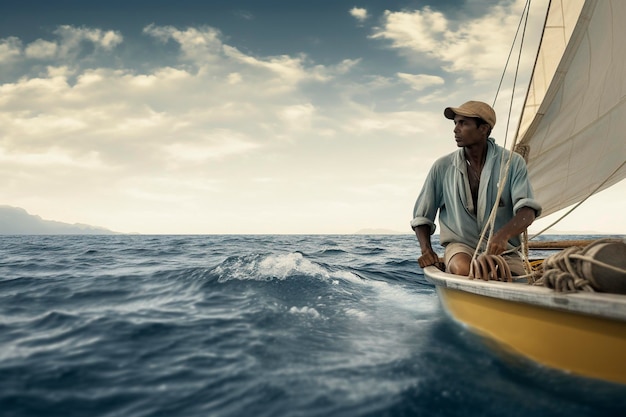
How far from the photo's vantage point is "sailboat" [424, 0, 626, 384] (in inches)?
81.5

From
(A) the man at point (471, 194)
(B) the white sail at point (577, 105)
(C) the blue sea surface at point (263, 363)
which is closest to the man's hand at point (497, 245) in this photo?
(A) the man at point (471, 194)

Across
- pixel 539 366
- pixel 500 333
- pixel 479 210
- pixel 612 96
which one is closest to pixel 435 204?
pixel 479 210

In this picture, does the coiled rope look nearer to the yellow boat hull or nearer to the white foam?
the yellow boat hull

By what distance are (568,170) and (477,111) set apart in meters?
2.89

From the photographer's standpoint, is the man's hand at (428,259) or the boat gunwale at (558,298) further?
the man's hand at (428,259)

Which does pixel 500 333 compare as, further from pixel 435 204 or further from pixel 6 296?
pixel 6 296

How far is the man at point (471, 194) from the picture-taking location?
362cm

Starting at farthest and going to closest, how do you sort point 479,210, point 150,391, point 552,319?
point 479,210
point 150,391
point 552,319

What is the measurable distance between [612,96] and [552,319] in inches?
151

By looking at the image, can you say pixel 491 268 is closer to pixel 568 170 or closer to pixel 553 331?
pixel 553 331

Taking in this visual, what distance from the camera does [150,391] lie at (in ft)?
7.89

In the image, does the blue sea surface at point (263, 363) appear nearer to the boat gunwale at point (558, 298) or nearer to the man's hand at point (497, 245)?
the boat gunwale at point (558, 298)

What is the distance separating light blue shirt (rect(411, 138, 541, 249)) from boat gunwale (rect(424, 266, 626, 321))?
1097 mm

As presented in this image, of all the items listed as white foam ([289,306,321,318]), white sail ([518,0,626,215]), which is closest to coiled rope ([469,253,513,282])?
white foam ([289,306,321,318])
